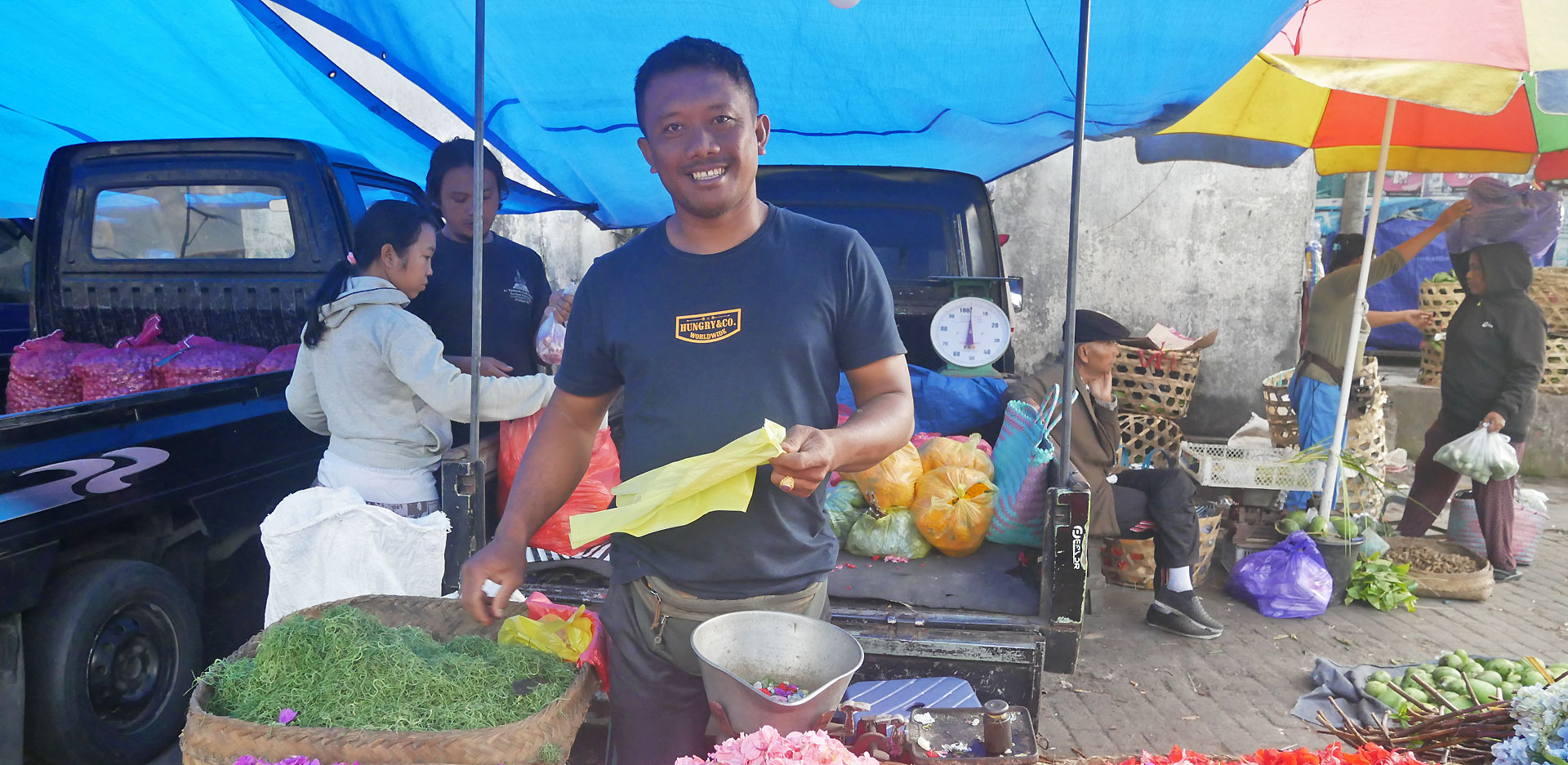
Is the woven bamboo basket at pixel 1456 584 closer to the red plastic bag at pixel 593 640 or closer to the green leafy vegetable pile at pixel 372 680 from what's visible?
the red plastic bag at pixel 593 640

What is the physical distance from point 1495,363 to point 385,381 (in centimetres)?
637

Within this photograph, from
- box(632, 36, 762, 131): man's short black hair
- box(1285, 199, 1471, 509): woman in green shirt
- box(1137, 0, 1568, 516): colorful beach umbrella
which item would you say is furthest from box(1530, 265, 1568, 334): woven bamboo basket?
box(632, 36, 762, 131): man's short black hair

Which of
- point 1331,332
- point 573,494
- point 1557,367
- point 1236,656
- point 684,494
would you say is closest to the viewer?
point 684,494

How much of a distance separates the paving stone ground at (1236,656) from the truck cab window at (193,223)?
4.21 metres

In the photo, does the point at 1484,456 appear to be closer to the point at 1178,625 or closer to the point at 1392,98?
the point at 1178,625

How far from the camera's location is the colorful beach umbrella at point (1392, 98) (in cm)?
359

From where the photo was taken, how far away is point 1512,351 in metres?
5.41

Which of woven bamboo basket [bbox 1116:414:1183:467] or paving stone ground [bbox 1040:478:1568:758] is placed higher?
woven bamboo basket [bbox 1116:414:1183:467]

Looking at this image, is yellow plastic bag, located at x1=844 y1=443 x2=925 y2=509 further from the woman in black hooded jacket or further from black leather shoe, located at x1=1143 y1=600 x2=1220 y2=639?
the woman in black hooded jacket

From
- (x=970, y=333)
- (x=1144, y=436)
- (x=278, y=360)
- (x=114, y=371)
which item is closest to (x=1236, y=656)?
(x=970, y=333)

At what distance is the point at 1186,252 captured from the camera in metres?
8.66

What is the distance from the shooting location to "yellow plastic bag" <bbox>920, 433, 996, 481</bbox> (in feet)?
12.2

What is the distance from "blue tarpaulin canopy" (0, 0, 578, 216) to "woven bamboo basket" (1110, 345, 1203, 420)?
198 inches

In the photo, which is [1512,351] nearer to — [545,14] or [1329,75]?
[1329,75]
